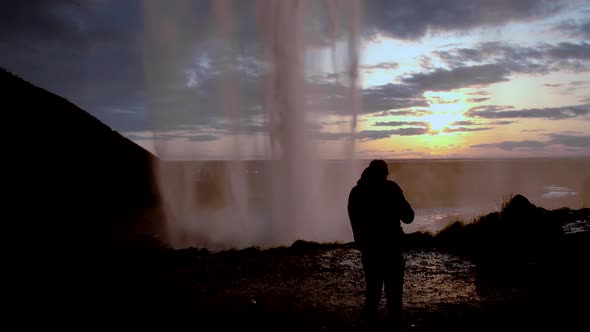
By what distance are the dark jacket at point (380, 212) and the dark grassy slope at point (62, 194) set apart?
17.9 ft

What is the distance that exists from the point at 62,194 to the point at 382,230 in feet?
67.6

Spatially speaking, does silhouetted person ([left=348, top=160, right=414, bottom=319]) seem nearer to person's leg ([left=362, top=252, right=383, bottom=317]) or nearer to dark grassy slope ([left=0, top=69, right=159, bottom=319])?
person's leg ([left=362, top=252, right=383, bottom=317])

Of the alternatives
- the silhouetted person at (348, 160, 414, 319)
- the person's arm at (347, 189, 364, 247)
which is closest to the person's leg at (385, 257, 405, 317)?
A: the silhouetted person at (348, 160, 414, 319)

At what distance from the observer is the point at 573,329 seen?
16.4ft

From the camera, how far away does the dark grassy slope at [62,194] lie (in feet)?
29.8

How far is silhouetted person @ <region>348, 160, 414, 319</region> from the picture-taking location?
4965mm

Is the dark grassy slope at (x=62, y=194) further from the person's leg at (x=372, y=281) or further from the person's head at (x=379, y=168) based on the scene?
the person's head at (x=379, y=168)

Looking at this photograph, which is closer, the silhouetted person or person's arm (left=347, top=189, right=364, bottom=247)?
the silhouetted person

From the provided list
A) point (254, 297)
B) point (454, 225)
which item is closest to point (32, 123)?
point (254, 297)

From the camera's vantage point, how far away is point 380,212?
497 centimetres

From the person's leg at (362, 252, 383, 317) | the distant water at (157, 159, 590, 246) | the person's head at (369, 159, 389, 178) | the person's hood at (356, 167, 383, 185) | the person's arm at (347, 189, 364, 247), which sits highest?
the person's head at (369, 159, 389, 178)

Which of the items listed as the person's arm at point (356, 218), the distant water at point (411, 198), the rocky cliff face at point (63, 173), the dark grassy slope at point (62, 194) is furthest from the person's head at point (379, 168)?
the rocky cliff face at point (63, 173)

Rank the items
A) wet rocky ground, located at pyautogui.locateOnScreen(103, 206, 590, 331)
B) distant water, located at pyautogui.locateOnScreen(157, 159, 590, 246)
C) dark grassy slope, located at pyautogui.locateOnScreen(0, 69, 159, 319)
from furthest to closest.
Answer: distant water, located at pyautogui.locateOnScreen(157, 159, 590, 246) → dark grassy slope, located at pyautogui.locateOnScreen(0, 69, 159, 319) → wet rocky ground, located at pyautogui.locateOnScreen(103, 206, 590, 331)

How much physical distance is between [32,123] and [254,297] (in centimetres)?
2118
